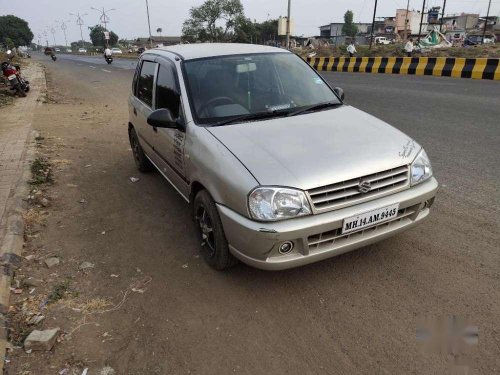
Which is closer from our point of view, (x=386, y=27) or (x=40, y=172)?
(x=40, y=172)

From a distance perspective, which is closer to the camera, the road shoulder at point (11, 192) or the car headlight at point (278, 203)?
the car headlight at point (278, 203)

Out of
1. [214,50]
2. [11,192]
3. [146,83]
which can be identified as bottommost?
[11,192]

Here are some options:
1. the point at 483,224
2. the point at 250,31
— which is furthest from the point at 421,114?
the point at 250,31

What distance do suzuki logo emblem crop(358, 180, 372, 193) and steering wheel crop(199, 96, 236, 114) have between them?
1.52 metres

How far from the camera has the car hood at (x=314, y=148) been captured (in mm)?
2789

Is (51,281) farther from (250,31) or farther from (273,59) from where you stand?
(250,31)

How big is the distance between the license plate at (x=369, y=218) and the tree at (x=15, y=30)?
136275 mm

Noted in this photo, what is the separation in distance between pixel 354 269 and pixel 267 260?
0.90m

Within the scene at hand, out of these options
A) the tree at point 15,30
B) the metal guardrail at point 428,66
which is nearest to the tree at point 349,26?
the metal guardrail at point 428,66

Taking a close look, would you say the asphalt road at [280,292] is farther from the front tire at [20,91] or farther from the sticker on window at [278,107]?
the front tire at [20,91]

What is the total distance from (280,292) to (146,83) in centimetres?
320

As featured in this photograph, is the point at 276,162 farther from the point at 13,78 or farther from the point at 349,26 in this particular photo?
the point at 349,26

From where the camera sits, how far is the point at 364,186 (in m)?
2.86

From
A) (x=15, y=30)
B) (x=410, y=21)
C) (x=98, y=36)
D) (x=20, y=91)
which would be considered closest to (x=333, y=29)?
(x=410, y=21)
